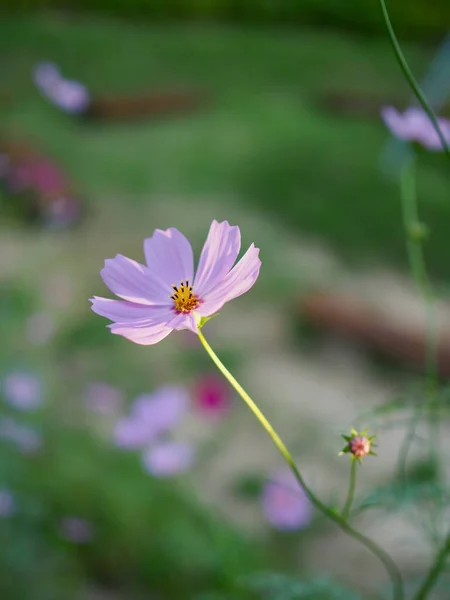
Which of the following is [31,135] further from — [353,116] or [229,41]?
[353,116]

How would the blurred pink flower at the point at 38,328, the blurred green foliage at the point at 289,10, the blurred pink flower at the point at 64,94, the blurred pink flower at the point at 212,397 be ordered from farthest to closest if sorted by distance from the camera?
the blurred green foliage at the point at 289,10
the blurred pink flower at the point at 38,328
the blurred pink flower at the point at 212,397
the blurred pink flower at the point at 64,94

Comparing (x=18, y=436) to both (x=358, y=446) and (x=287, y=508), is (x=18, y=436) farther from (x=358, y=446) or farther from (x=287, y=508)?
(x=358, y=446)

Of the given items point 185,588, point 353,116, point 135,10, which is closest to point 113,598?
point 185,588

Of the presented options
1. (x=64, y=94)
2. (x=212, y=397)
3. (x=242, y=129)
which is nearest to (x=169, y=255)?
(x=64, y=94)

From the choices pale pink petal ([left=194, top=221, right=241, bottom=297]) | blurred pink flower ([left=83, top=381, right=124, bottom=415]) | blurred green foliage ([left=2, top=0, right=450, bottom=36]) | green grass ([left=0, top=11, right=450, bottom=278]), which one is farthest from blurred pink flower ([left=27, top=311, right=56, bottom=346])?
blurred green foliage ([left=2, top=0, right=450, bottom=36])

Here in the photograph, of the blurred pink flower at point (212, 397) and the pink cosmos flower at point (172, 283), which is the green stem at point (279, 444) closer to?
the pink cosmos flower at point (172, 283)

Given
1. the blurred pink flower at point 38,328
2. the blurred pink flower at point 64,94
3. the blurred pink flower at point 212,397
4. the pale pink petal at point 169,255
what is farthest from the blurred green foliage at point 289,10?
the pale pink petal at point 169,255
